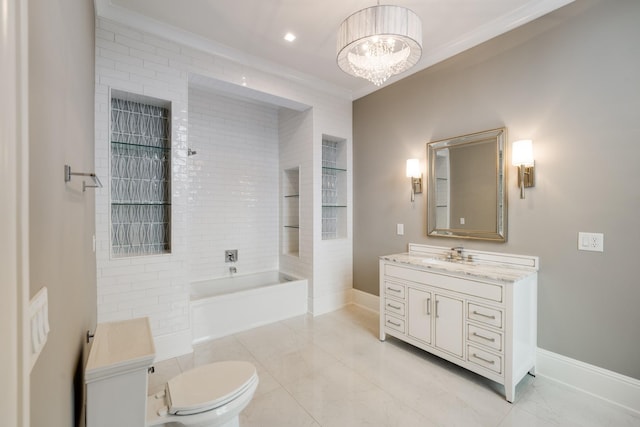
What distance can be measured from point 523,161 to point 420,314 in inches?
61.0

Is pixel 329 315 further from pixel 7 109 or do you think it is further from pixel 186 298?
pixel 7 109

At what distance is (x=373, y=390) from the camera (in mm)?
2221

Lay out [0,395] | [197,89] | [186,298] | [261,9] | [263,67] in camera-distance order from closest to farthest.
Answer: [0,395] → [261,9] → [186,298] → [263,67] → [197,89]

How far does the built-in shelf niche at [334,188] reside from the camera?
405cm

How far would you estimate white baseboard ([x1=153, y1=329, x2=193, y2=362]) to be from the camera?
8.65ft

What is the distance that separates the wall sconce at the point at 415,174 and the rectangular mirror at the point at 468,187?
0.37 ft

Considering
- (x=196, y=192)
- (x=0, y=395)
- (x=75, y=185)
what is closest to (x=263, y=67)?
(x=196, y=192)

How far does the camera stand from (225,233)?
3.90 meters

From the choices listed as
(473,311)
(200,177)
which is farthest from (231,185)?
(473,311)

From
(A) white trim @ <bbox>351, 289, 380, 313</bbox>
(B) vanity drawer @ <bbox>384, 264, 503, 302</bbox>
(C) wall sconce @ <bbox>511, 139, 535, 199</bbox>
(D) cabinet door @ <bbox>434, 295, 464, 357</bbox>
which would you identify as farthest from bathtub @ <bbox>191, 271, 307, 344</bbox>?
(C) wall sconce @ <bbox>511, 139, 535, 199</bbox>

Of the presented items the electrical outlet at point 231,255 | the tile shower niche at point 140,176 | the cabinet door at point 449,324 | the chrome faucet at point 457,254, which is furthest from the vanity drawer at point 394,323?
the tile shower niche at point 140,176

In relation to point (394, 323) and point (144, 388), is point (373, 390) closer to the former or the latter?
point (394, 323)

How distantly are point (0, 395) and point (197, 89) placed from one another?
3819mm

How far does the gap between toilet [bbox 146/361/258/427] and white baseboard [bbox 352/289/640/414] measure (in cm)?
231
